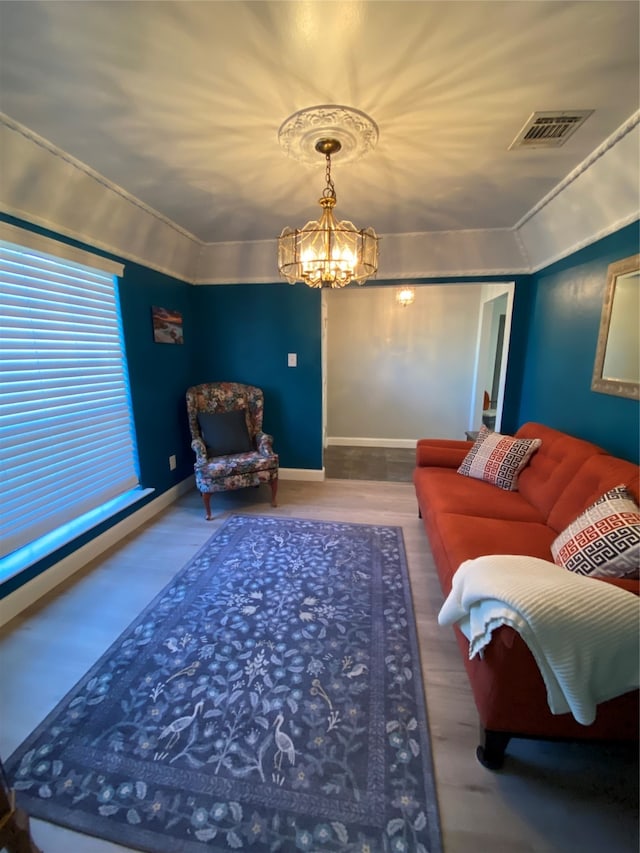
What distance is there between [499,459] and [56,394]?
294 centimetres

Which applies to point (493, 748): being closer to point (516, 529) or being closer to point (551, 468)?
point (516, 529)

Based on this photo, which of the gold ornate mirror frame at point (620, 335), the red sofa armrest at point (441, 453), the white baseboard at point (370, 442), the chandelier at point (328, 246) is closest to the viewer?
the chandelier at point (328, 246)

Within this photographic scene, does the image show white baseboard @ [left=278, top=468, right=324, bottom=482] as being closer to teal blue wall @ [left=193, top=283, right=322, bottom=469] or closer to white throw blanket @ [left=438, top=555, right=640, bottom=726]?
teal blue wall @ [left=193, top=283, right=322, bottom=469]

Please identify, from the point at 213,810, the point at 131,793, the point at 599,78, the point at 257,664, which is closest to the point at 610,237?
the point at 599,78

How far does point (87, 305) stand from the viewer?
2420 millimetres

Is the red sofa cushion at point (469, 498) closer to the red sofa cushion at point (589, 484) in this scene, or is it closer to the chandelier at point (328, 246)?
the red sofa cushion at point (589, 484)

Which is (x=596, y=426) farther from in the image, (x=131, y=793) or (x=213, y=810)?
(x=131, y=793)

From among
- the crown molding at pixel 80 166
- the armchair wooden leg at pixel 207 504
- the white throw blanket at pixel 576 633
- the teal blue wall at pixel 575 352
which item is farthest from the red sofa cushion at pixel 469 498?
the crown molding at pixel 80 166

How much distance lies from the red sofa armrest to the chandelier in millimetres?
1576

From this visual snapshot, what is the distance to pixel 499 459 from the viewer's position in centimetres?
249

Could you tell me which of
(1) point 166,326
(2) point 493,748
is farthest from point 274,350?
(2) point 493,748

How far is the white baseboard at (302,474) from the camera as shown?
155 inches

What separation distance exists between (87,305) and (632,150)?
321 cm

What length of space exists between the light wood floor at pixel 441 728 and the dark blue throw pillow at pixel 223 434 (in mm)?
865
